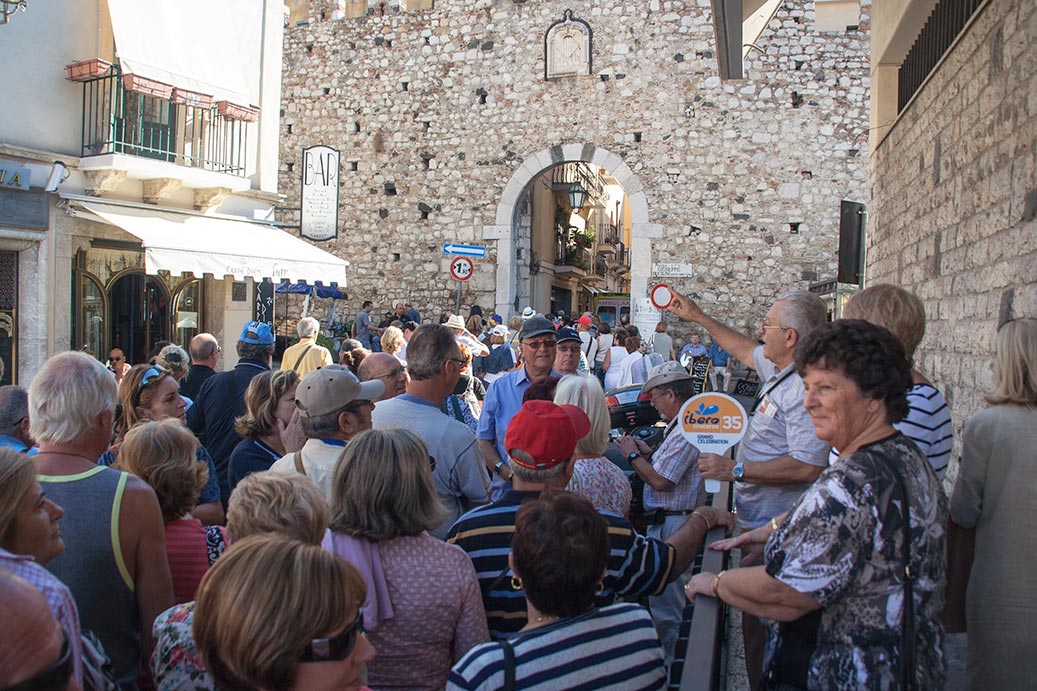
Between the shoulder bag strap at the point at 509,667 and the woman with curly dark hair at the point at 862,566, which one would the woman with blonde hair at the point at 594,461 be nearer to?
the woman with curly dark hair at the point at 862,566

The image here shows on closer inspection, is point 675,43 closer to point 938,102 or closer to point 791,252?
point 791,252

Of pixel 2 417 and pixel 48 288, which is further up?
pixel 48 288

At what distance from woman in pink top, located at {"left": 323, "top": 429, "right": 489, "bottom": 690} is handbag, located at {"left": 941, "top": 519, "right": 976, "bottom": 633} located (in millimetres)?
1636

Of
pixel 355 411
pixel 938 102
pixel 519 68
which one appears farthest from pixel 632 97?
pixel 355 411

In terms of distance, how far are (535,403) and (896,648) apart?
1.21 meters

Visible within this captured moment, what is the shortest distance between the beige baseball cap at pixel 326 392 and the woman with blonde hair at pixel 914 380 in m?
1.71

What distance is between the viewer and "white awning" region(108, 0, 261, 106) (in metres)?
9.29

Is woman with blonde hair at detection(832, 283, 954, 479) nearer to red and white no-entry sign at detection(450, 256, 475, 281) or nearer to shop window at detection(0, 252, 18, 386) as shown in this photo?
shop window at detection(0, 252, 18, 386)

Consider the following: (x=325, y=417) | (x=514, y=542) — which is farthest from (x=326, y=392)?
(x=514, y=542)

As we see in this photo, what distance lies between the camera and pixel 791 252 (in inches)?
628

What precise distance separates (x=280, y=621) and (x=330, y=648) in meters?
0.11

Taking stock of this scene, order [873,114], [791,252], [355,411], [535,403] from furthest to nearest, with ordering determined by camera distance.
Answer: [791,252] < [873,114] < [355,411] < [535,403]

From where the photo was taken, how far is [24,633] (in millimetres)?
1047

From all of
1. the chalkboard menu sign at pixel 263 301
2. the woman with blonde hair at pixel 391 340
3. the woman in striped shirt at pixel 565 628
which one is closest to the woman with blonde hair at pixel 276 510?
the woman in striped shirt at pixel 565 628
